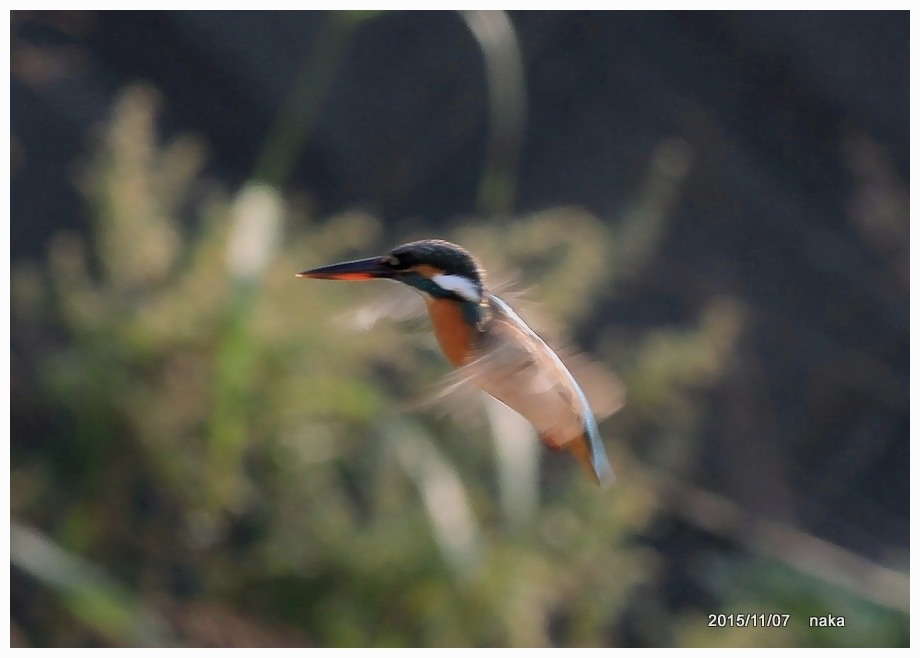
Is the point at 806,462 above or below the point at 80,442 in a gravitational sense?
below

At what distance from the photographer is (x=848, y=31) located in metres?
2.30

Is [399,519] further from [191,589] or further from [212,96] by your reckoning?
[212,96]

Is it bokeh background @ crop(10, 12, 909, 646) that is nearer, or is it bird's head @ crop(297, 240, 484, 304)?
bird's head @ crop(297, 240, 484, 304)

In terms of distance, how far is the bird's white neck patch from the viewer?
50 cm

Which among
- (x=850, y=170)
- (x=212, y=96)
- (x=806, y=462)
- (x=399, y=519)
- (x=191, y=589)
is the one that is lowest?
(x=806, y=462)

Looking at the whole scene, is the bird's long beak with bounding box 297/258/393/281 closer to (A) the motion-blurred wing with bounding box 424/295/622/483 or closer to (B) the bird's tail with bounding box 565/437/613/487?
(A) the motion-blurred wing with bounding box 424/295/622/483

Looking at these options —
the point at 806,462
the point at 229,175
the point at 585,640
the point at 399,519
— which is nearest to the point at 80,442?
the point at 399,519

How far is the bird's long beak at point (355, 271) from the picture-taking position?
1.41 feet

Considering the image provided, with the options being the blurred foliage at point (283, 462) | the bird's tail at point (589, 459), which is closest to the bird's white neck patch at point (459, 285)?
the bird's tail at point (589, 459)

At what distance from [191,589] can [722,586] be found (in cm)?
80

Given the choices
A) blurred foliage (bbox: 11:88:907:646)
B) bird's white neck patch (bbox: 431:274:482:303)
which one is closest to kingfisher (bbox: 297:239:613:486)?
bird's white neck patch (bbox: 431:274:482:303)

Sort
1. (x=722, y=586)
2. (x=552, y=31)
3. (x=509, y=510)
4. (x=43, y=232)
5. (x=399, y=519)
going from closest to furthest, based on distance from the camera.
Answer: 1. (x=509, y=510)
2. (x=399, y=519)
3. (x=722, y=586)
4. (x=43, y=232)
5. (x=552, y=31)

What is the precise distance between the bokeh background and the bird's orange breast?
1.7 inches

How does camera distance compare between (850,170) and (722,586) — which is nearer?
(722,586)
